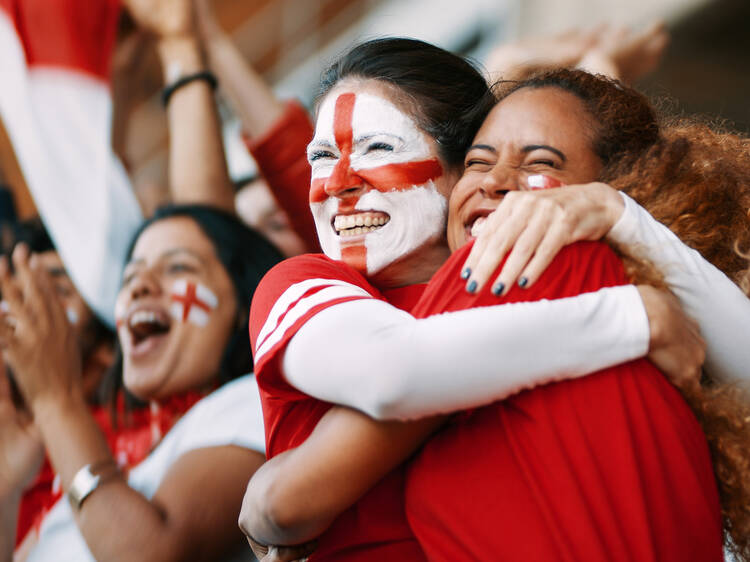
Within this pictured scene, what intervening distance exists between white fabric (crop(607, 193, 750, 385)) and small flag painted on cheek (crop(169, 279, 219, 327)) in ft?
4.05

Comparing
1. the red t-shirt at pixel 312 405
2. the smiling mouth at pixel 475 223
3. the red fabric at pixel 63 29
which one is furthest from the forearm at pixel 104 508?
the red fabric at pixel 63 29

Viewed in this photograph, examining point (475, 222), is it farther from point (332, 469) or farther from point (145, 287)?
point (145, 287)

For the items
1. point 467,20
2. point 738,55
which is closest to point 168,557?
point 738,55

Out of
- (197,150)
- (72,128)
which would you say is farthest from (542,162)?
(72,128)

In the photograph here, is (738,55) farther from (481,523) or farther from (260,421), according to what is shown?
(481,523)

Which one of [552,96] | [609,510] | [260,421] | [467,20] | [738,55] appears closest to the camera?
[609,510]

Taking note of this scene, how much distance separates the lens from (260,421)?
1896mm

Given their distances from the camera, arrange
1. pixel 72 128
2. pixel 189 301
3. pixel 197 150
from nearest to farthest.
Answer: pixel 189 301, pixel 197 150, pixel 72 128

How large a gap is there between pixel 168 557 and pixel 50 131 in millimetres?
1526

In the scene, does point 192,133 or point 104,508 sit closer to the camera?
point 104,508

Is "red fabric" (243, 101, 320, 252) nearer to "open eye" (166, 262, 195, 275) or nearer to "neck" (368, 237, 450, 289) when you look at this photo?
"open eye" (166, 262, 195, 275)

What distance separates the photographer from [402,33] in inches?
191

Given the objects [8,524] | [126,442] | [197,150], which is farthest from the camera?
[197,150]

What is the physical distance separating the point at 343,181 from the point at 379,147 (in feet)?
0.28
